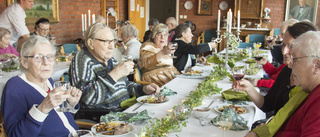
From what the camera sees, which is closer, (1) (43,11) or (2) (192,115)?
(2) (192,115)

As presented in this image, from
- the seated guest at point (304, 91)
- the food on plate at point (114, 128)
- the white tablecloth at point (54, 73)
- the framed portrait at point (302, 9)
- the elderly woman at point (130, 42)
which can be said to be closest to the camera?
the seated guest at point (304, 91)

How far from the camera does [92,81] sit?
2250mm

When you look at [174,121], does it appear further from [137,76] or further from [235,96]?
[137,76]

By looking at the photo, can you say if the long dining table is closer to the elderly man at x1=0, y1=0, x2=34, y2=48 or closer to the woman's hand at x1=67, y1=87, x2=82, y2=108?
the woman's hand at x1=67, y1=87, x2=82, y2=108

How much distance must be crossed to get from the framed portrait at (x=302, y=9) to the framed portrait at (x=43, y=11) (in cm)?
718

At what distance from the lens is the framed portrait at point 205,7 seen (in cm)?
1020

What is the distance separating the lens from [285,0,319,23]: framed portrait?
9180 mm

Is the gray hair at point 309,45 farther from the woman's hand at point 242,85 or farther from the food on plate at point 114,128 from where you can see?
the food on plate at point 114,128

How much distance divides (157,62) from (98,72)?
3.73 ft

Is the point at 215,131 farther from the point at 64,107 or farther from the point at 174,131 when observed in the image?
the point at 64,107

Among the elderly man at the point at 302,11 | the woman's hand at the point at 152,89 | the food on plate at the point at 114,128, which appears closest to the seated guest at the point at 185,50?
the woman's hand at the point at 152,89

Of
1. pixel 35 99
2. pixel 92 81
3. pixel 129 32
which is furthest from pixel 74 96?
pixel 129 32

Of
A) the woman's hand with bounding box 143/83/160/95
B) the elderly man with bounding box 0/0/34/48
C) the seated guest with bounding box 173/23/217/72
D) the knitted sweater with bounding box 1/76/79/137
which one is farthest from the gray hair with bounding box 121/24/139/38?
the knitted sweater with bounding box 1/76/79/137

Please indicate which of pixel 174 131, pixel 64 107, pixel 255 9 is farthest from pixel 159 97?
pixel 255 9
